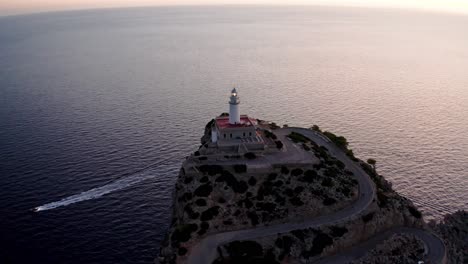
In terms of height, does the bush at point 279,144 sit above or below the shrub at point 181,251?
above

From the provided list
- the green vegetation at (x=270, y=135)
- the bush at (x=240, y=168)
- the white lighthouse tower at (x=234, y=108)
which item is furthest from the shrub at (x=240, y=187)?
the white lighthouse tower at (x=234, y=108)

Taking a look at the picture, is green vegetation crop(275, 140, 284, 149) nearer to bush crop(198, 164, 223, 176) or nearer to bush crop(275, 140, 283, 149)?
bush crop(275, 140, 283, 149)

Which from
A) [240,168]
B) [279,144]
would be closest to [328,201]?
[240,168]

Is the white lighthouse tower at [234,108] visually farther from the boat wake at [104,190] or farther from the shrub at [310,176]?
the boat wake at [104,190]

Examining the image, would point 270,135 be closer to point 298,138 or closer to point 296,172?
point 298,138

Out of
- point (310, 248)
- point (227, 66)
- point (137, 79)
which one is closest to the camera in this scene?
point (310, 248)

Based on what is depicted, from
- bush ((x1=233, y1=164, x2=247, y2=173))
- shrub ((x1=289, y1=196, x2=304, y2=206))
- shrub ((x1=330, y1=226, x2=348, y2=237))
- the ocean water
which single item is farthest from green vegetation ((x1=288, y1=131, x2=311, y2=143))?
shrub ((x1=330, y1=226, x2=348, y2=237))

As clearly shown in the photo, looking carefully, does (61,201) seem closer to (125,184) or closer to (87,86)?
(125,184)

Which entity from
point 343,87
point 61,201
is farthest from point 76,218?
point 343,87
